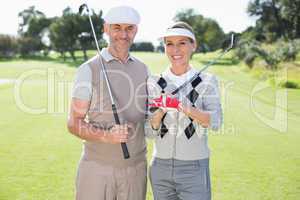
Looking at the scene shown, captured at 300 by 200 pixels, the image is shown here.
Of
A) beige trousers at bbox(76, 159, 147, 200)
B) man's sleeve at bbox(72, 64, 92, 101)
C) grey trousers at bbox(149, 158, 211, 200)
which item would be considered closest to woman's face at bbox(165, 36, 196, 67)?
man's sleeve at bbox(72, 64, 92, 101)

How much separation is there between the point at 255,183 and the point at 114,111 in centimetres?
328

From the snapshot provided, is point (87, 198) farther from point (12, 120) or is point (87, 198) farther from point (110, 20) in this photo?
point (12, 120)

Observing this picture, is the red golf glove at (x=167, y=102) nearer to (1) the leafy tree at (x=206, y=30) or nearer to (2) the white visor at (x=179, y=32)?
(2) the white visor at (x=179, y=32)

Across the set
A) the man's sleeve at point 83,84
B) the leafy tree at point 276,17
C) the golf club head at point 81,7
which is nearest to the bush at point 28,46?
the leafy tree at point 276,17

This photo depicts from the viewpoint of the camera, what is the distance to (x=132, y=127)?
11.1 feet

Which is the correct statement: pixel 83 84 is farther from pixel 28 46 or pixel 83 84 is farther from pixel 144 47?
pixel 144 47

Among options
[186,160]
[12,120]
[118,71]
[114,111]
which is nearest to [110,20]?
[118,71]

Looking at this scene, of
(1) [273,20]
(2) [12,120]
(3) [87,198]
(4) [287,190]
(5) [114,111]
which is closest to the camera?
(5) [114,111]

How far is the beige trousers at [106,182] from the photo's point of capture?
136 inches

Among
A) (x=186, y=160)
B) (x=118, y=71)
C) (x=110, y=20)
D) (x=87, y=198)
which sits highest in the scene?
(x=110, y=20)

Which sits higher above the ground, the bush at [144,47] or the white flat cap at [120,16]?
the bush at [144,47]

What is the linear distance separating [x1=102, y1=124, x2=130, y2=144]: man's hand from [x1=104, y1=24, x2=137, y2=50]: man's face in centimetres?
66

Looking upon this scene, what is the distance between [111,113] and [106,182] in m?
0.54

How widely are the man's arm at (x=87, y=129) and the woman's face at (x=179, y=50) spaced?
2.11 ft
